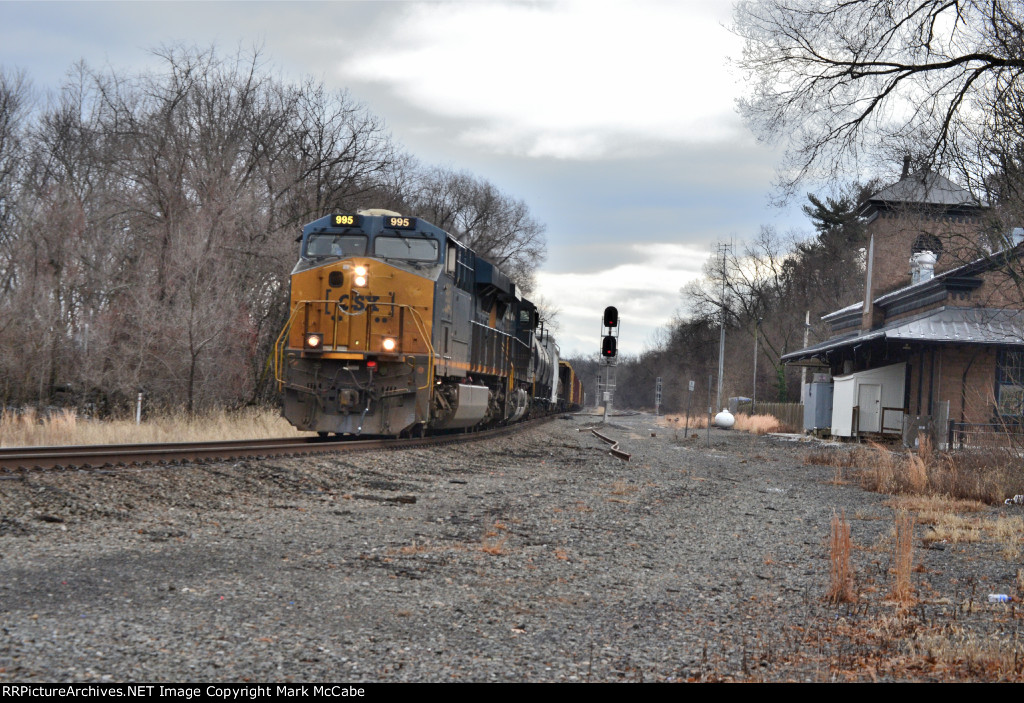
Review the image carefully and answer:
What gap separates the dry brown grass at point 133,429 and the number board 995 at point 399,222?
4.85 meters

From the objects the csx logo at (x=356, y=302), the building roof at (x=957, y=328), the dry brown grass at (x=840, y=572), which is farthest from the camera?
the building roof at (x=957, y=328)

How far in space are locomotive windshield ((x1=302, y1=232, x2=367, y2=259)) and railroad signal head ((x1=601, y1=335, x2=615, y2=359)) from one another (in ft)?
46.3

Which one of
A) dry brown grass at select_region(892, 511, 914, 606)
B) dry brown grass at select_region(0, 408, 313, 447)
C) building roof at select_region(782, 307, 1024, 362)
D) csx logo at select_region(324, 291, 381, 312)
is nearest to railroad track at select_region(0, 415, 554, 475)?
csx logo at select_region(324, 291, 381, 312)

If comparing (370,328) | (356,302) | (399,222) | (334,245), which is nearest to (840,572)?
(370,328)

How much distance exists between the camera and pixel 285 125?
108 feet

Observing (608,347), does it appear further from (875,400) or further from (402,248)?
(402,248)

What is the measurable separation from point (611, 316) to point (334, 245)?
14.4m

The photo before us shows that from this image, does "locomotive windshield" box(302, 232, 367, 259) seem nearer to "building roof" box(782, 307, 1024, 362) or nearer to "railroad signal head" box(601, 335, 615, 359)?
"railroad signal head" box(601, 335, 615, 359)

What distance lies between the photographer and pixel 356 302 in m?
15.2

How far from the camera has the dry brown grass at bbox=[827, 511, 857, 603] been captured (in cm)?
629

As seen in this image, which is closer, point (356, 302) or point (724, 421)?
point (356, 302)

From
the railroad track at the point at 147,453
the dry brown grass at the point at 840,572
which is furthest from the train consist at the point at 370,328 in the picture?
the dry brown grass at the point at 840,572

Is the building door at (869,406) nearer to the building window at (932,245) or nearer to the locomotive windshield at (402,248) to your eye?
the building window at (932,245)

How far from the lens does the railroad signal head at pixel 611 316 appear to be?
94.4ft
